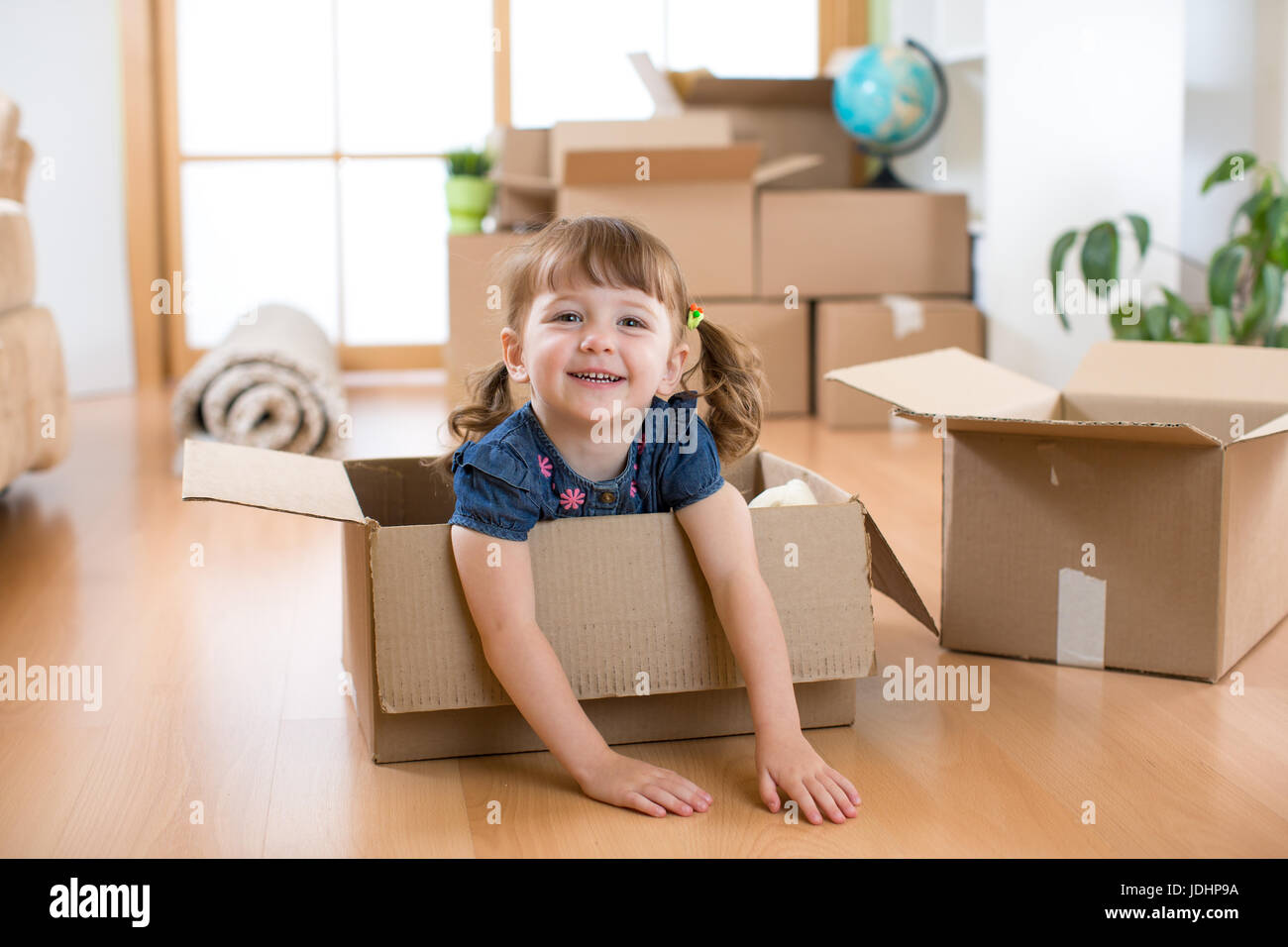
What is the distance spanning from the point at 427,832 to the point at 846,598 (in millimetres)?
375

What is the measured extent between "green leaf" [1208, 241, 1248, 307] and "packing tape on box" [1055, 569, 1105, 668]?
1251 millimetres

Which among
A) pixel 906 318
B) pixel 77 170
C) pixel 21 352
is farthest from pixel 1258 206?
pixel 77 170

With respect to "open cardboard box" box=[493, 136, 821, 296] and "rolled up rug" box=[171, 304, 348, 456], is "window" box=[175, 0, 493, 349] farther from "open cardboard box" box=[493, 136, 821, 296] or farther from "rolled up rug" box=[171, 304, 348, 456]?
"rolled up rug" box=[171, 304, 348, 456]

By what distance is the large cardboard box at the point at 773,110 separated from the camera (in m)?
3.18

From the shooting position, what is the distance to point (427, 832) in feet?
3.01

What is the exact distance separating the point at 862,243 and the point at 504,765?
214cm

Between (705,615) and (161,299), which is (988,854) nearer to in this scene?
(705,615)

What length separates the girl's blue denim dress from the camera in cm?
100

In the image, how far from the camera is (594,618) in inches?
39.8

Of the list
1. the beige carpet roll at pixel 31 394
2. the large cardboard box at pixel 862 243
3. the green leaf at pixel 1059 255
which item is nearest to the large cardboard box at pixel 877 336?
the large cardboard box at pixel 862 243

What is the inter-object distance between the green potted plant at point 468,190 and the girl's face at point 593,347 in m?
2.02

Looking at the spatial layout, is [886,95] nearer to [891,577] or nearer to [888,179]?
[888,179]

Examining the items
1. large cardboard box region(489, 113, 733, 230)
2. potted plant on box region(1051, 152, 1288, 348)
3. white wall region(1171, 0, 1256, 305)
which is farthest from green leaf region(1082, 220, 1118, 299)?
large cardboard box region(489, 113, 733, 230)

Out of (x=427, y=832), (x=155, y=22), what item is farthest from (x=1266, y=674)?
(x=155, y=22)
